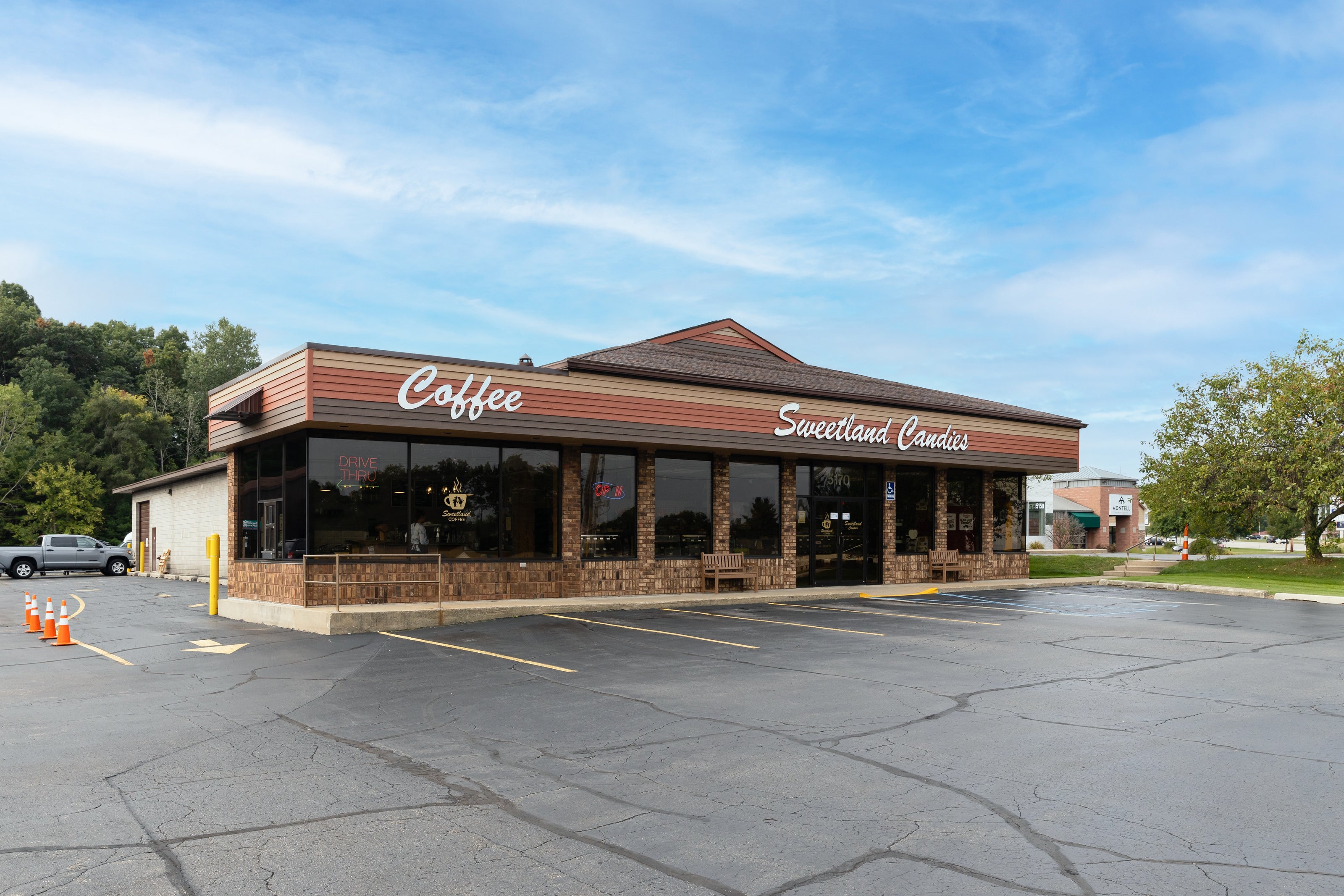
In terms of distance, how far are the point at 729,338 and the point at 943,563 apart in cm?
915

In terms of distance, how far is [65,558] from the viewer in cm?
3909

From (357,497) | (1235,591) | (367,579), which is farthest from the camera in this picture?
(1235,591)

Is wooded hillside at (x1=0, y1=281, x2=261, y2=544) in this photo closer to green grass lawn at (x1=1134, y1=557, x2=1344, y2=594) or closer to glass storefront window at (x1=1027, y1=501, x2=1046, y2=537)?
green grass lawn at (x1=1134, y1=557, x2=1344, y2=594)

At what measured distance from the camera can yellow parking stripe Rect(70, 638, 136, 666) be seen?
41.9 feet

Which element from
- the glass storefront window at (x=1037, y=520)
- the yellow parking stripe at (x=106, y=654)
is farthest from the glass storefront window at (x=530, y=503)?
the glass storefront window at (x=1037, y=520)

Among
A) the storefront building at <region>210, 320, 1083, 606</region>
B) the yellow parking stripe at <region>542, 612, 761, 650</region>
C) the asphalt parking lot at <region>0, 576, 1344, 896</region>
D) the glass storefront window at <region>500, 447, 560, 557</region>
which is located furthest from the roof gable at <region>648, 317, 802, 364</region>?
the asphalt parking lot at <region>0, 576, 1344, 896</region>

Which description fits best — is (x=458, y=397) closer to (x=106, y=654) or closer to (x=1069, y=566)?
(x=106, y=654)

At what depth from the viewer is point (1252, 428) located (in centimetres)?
3559

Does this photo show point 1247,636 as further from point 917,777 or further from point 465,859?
point 465,859

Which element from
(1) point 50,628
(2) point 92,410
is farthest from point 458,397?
(2) point 92,410

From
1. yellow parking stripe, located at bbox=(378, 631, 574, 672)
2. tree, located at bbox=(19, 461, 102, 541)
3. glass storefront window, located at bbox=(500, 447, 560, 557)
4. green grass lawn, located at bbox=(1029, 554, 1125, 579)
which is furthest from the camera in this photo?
tree, located at bbox=(19, 461, 102, 541)

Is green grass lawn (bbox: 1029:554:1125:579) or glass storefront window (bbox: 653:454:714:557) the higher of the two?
glass storefront window (bbox: 653:454:714:557)

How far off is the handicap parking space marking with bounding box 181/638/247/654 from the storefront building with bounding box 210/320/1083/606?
273 centimetres

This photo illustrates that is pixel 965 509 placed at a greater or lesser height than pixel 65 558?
greater
